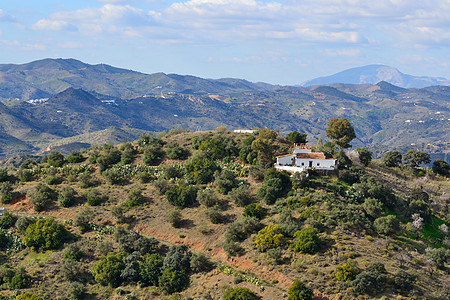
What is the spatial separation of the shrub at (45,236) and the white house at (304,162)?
34720mm

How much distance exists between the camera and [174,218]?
172 feet

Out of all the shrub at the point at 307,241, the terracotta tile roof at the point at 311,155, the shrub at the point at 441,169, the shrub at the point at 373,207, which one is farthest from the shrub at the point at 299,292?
the shrub at the point at 441,169

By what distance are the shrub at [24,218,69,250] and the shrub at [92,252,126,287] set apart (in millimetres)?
8663

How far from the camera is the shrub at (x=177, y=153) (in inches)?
2820

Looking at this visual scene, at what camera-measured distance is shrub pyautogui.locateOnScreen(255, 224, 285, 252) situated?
43906 millimetres

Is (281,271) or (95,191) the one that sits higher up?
(95,191)

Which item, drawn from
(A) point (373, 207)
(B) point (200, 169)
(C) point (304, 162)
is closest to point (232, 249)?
(A) point (373, 207)

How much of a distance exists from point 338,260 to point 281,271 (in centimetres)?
638

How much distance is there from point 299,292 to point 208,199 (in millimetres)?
22539

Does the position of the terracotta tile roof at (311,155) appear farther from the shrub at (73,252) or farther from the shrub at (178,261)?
the shrub at (73,252)

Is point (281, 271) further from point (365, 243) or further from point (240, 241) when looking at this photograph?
point (365, 243)

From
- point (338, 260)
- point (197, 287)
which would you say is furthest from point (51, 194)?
point (338, 260)

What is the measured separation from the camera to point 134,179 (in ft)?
216

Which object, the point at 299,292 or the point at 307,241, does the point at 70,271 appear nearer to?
the point at 299,292
